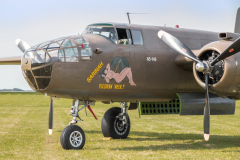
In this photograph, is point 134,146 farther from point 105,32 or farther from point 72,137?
point 105,32

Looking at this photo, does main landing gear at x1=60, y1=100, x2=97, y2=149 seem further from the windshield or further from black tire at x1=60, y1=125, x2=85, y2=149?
the windshield

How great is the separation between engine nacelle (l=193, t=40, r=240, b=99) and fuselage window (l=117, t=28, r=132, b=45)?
2418 mm

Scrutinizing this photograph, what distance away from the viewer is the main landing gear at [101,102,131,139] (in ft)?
43.4

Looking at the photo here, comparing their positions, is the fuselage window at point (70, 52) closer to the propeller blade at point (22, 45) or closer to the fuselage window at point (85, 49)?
the fuselage window at point (85, 49)

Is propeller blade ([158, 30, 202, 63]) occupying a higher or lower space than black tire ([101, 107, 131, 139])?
higher

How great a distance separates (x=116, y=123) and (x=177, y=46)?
4.71 metres

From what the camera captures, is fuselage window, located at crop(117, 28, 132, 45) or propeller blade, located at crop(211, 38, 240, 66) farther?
fuselage window, located at crop(117, 28, 132, 45)

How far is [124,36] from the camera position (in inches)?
434

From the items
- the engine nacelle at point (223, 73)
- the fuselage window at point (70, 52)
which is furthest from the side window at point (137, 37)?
the fuselage window at point (70, 52)

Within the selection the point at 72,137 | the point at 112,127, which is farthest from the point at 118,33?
the point at 112,127

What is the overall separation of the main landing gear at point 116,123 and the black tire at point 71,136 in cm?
310

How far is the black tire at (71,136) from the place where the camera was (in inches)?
389

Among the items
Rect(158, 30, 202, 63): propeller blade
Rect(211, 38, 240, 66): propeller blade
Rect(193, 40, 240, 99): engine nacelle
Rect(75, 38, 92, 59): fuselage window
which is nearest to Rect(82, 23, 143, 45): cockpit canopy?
Rect(158, 30, 202, 63): propeller blade

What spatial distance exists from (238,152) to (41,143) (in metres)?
6.93
